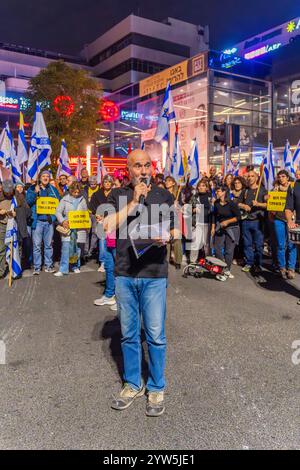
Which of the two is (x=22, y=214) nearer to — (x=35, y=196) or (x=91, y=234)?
(x=35, y=196)

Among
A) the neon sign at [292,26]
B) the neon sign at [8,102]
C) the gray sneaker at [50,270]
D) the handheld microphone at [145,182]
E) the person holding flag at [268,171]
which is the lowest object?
the gray sneaker at [50,270]

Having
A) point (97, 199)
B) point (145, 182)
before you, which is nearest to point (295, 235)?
point (97, 199)

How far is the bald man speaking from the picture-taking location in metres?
3.32

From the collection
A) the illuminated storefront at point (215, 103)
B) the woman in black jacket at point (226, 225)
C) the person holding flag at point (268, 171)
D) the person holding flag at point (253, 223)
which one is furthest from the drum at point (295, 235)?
the illuminated storefront at point (215, 103)

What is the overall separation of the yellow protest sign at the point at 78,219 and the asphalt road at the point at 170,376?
7.28 feet

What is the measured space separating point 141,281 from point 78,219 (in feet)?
18.8

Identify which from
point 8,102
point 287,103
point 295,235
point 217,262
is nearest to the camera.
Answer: point 295,235

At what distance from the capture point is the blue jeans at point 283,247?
8.33 metres

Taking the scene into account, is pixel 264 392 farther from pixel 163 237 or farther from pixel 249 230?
pixel 249 230

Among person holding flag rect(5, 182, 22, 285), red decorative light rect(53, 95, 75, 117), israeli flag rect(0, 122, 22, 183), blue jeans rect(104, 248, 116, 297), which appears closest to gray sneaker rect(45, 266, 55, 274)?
person holding flag rect(5, 182, 22, 285)

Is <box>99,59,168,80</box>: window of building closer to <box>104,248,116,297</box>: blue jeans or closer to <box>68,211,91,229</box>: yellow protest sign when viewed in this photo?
<box>68,211,91,229</box>: yellow protest sign

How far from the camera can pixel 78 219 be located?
886 centimetres

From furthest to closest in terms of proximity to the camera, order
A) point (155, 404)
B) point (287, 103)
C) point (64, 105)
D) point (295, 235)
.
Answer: point (287, 103), point (64, 105), point (295, 235), point (155, 404)

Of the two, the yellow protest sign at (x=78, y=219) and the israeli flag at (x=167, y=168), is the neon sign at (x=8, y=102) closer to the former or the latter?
the israeli flag at (x=167, y=168)
